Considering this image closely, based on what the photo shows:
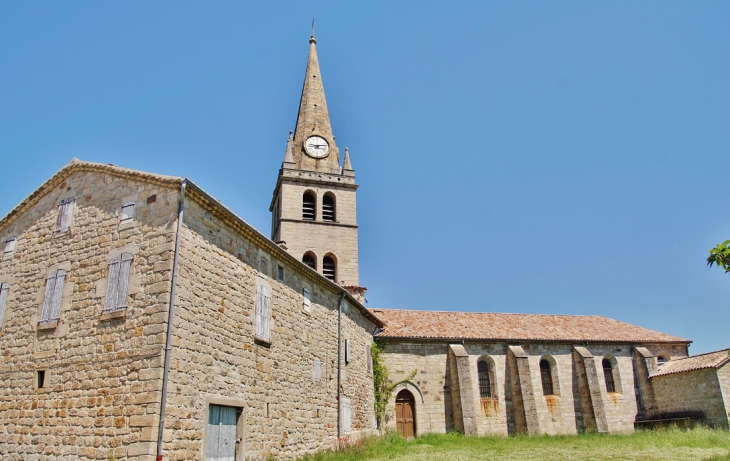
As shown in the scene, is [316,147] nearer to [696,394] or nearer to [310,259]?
[310,259]

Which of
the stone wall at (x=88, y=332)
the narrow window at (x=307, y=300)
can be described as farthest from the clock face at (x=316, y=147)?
the stone wall at (x=88, y=332)

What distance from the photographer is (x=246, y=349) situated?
40.2 ft

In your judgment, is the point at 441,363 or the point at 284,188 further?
the point at 284,188

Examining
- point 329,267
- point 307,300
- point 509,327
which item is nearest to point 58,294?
point 307,300

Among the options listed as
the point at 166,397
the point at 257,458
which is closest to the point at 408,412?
the point at 257,458

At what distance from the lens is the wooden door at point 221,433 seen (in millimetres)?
10555

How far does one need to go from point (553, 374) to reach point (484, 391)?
12.3 feet

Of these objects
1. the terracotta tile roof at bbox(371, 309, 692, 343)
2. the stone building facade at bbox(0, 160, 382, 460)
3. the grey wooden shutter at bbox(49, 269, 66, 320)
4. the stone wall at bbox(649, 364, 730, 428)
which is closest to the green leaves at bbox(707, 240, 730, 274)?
the stone building facade at bbox(0, 160, 382, 460)

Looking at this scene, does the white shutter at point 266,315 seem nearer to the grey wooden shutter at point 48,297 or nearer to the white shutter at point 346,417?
the grey wooden shutter at point 48,297

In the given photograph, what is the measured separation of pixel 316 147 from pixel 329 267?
23.5ft

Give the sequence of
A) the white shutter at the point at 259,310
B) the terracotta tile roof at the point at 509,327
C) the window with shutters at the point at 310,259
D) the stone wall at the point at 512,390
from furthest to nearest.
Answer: the window with shutters at the point at 310,259 < the terracotta tile roof at the point at 509,327 < the stone wall at the point at 512,390 < the white shutter at the point at 259,310

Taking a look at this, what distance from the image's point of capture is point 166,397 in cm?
945

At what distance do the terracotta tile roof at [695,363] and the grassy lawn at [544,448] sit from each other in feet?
12.4

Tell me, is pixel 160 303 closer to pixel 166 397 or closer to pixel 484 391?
pixel 166 397
